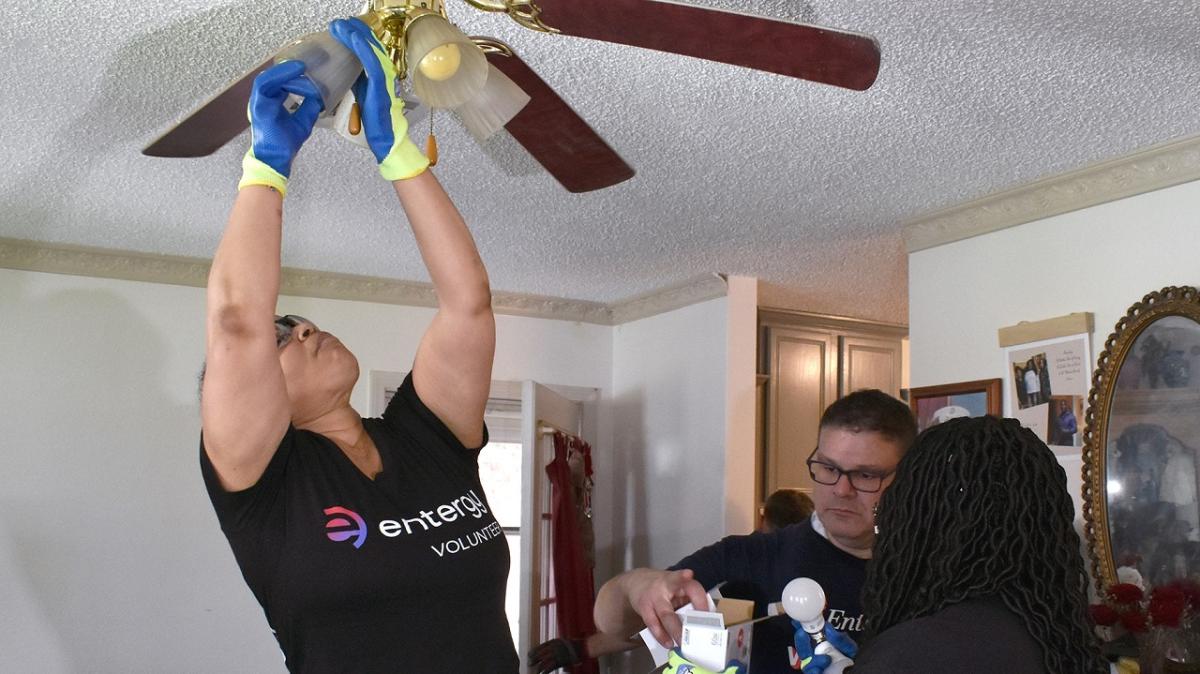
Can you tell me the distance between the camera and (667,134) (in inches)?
116

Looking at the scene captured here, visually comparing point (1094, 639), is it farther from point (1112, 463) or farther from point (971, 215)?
point (971, 215)

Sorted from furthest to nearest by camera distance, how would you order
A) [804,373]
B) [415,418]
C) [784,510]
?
[804,373]
[784,510]
[415,418]

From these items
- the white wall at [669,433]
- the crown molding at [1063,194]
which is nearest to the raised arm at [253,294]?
the crown molding at [1063,194]

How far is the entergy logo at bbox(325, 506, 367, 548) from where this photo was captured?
136 cm

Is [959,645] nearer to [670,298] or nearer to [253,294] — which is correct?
[253,294]

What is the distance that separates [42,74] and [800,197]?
215 cm

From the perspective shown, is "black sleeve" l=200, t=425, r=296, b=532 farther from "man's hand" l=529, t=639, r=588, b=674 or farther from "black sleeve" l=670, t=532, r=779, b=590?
"man's hand" l=529, t=639, r=588, b=674

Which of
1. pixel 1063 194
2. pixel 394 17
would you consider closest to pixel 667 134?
pixel 1063 194

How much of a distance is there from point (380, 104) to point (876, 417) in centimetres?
105

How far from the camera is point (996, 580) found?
117 centimetres

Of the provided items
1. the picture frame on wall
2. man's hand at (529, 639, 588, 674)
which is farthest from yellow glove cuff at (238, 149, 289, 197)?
the picture frame on wall

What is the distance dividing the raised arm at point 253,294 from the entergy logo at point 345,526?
0.13 m

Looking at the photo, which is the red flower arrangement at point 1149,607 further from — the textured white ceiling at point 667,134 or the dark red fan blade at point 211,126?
the dark red fan blade at point 211,126

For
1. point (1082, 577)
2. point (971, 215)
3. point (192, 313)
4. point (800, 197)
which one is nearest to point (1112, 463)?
point (971, 215)
